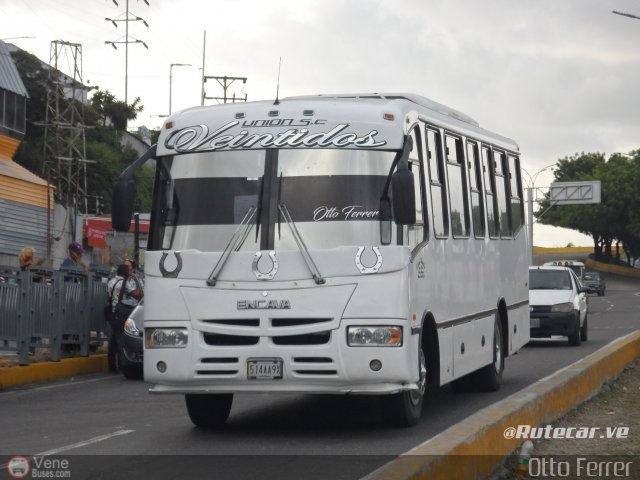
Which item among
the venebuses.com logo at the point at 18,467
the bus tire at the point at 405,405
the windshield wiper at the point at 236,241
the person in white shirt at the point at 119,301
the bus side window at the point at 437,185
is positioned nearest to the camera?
the venebuses.com logo at the point at 18,467

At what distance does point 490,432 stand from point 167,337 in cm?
371

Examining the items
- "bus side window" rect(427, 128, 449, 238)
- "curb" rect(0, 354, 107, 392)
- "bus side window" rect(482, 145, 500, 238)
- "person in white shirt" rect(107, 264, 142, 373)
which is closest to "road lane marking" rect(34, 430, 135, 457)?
"bus side window" rect(427, 128, 449, 238)

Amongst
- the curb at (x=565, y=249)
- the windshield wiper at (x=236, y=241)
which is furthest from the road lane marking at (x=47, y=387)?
the curb at (x=565, y=249)

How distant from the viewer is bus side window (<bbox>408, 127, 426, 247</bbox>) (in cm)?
1236

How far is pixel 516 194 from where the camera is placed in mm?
18859

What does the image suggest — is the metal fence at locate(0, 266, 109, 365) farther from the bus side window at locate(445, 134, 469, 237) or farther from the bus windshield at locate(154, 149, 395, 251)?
the bus windshield at locate(154, 149, 395, 251)

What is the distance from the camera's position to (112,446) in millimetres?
11312

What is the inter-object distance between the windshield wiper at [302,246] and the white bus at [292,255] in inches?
0.5

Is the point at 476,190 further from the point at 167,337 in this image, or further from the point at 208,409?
the point at 167,337

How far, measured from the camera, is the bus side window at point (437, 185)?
13367mm

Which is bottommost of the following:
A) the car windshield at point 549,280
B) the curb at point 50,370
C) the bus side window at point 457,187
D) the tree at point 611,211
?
the curb at point 50,370

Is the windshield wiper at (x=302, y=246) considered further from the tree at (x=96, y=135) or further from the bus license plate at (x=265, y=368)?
the tree at (x=96, y=135)

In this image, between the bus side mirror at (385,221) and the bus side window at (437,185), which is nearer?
the bus side mirror at (385,221)

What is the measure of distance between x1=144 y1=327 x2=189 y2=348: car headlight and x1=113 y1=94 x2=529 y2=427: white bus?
12mm
